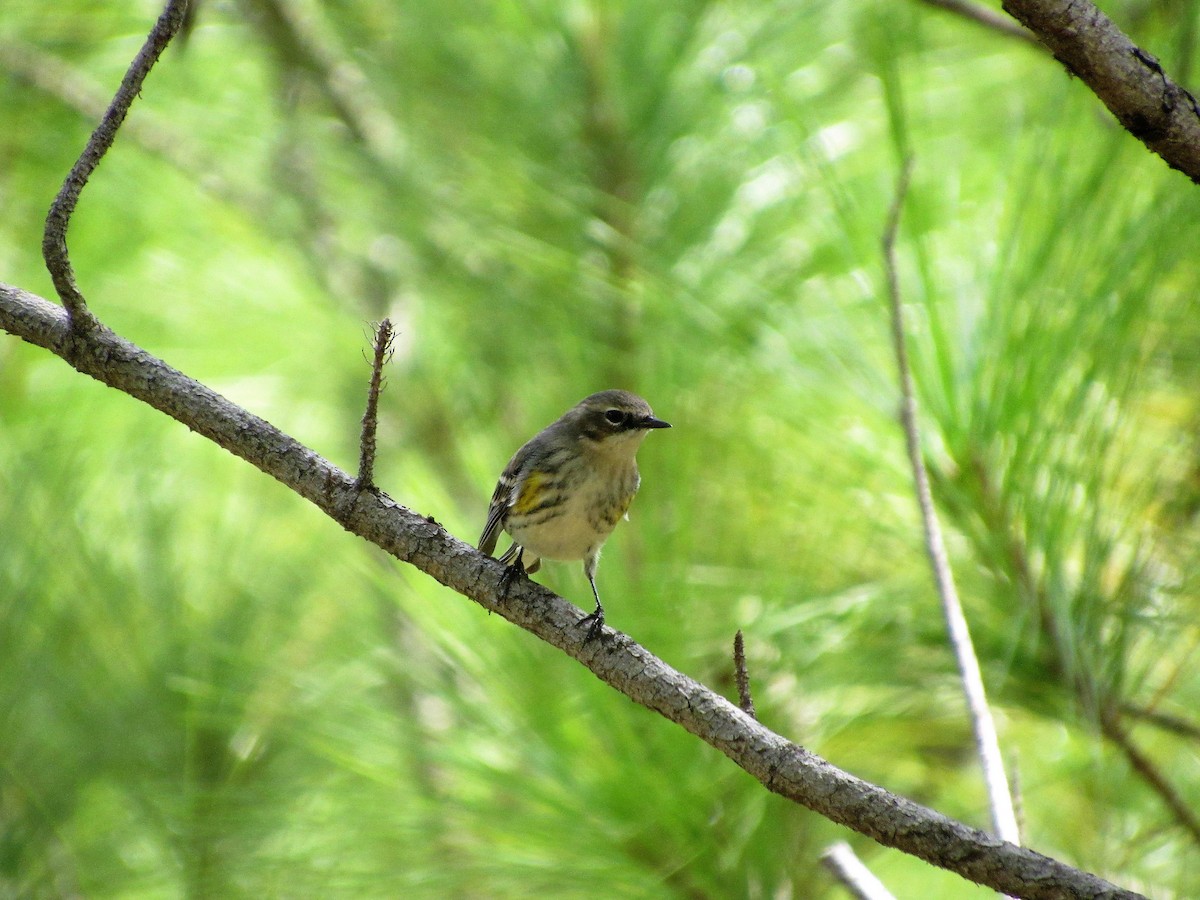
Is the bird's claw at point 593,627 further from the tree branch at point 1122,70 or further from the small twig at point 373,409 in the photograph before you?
the tree branch at point 1122,70

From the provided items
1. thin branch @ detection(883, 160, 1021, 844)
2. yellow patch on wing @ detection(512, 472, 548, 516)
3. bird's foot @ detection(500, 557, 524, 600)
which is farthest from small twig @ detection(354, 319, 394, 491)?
yellow patch on wing @ detection(512, 472, 548, 516)

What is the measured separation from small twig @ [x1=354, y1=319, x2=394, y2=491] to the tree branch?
612 mm

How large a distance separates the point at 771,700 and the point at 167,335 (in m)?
1.88

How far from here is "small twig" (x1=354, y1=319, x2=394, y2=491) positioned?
1.05 meters

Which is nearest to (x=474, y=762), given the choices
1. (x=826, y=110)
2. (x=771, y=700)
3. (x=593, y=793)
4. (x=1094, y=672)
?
(x=593, y=793)

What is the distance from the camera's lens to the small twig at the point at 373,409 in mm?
1052

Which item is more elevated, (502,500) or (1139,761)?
(502,500)

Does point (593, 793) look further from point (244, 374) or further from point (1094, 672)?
point (244, 374)

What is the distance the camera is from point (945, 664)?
1.70 meters

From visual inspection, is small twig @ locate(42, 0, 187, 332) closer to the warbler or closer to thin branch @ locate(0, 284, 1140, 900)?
thin branch @ locate(0, 284, 1140, 900)

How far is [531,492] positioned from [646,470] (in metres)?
0.29

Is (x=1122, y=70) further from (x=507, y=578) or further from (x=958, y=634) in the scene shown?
(x=507, y=578)

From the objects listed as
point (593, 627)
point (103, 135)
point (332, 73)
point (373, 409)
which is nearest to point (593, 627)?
point (593, 627)

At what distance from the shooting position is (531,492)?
224cm
